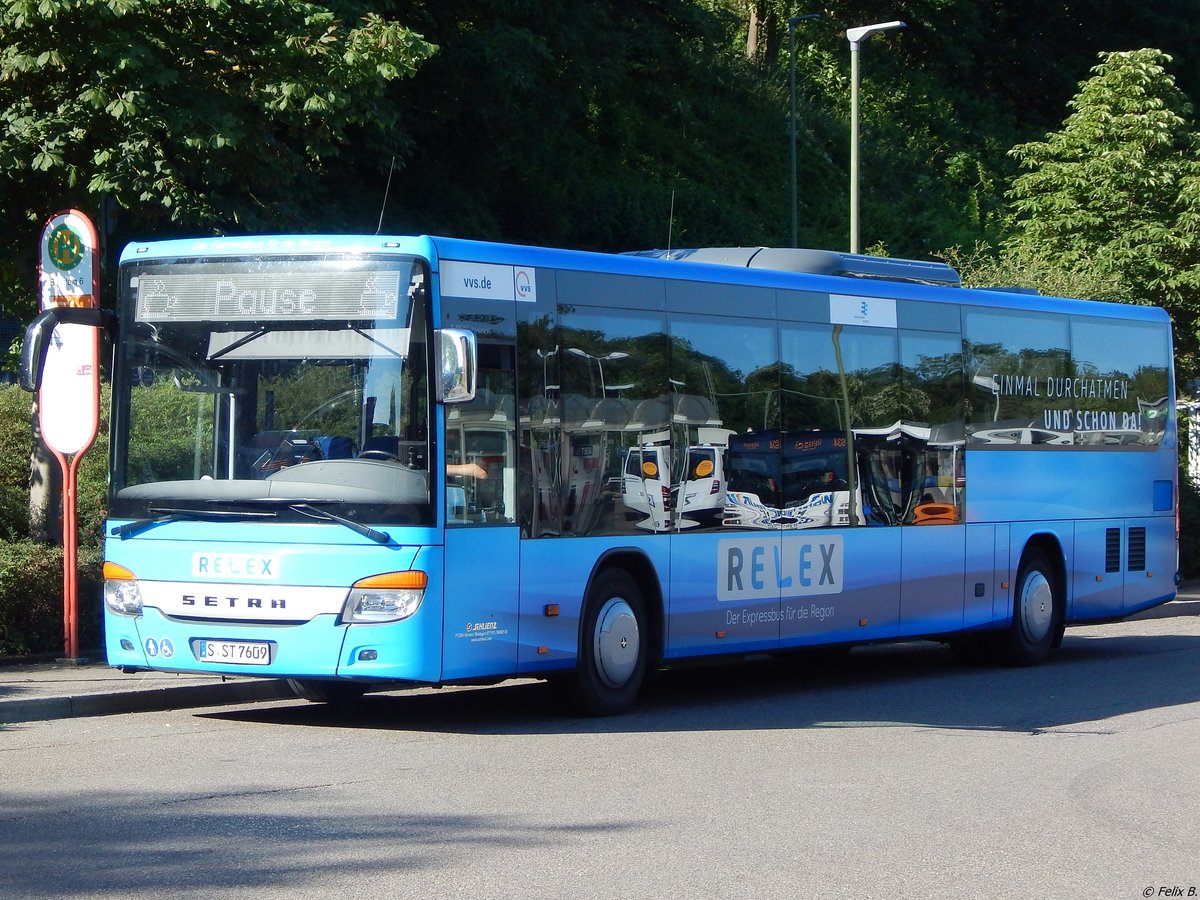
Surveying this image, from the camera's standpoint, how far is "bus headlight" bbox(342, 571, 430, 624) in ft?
33.1

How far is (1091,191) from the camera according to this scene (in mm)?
30234

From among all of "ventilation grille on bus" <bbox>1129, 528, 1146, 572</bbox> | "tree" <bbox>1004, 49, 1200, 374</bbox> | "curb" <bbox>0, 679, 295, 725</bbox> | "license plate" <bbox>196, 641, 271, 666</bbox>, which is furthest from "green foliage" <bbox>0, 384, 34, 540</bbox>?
"tree" <bbox>1004, 49, 1200, 374</bbox>

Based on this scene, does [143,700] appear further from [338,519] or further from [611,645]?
[611,645]

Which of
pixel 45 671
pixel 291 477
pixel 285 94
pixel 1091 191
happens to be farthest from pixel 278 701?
pixel 1091 191

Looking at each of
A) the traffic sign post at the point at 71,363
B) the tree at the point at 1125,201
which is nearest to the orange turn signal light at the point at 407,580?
the traffic sign post at the point at 71,363

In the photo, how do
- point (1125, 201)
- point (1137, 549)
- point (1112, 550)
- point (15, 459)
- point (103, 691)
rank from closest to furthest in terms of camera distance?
point (103, 691) → point (15, 459) → point (1112, 550) → point (1137, 549) → point (1125, 201)

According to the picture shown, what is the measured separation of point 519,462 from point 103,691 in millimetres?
Result: 3380

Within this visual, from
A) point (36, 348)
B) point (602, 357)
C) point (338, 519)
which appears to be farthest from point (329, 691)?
point (36, 348)

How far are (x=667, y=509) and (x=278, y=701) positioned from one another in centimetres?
322

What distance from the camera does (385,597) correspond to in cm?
1013

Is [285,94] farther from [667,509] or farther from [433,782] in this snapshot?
[433,782]

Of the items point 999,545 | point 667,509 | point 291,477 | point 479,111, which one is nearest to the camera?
point 291,477

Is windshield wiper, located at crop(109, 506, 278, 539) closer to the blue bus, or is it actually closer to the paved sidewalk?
the blue bus

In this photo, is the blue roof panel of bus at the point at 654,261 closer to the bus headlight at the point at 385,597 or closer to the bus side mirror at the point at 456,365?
the bus side mirror at the point at 456,365
